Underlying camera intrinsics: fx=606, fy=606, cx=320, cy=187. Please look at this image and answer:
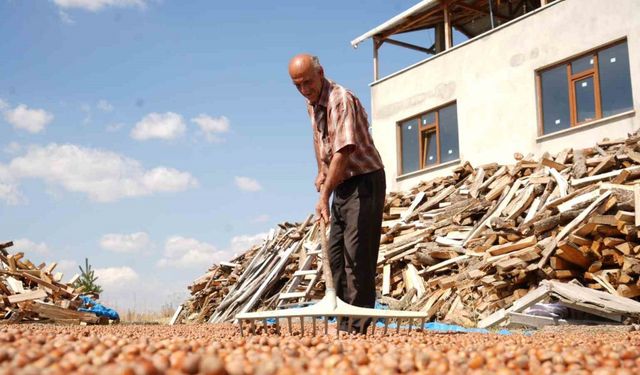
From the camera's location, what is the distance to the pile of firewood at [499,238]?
6402mm

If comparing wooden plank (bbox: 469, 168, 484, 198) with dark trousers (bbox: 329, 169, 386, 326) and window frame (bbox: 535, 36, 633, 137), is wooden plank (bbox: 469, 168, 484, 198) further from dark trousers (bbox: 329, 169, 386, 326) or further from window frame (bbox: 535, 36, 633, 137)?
dark trousers (bbox: 329, 169, 386, 326)

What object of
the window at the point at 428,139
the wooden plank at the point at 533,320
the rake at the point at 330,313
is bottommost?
the wooden plank at the point at 533,320

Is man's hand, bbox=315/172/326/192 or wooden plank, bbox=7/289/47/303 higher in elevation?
man's hand, bbox=315/172/326/192

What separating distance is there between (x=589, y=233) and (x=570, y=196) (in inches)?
36.9

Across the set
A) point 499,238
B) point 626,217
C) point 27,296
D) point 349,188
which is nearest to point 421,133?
point 499,238

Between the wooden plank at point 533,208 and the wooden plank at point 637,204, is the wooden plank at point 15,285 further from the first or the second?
the wooden plank at point 637,204

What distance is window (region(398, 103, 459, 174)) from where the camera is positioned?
42.0 ft

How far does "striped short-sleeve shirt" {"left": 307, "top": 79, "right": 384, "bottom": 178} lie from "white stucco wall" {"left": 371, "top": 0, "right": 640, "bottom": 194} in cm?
725

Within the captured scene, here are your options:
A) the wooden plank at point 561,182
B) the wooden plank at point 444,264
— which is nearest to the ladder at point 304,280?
the wooden plank at point 444,264

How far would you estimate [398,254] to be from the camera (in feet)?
28.9

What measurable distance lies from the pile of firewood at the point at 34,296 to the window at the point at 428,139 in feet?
24.2

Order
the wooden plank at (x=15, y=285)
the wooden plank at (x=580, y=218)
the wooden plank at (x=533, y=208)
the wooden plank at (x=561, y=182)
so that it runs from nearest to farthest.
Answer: the wooden plank at (x=580, y=218)
the wooden plank at (x=533, y=208)
the wooden plank at (x=561, y=182)
the wooden plank at (x=15, y=285)

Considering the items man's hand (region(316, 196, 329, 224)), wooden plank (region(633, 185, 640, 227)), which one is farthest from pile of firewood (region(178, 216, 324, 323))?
man's hand (region(316, 196, 329, 224))

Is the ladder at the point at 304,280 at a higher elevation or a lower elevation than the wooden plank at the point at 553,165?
lower
